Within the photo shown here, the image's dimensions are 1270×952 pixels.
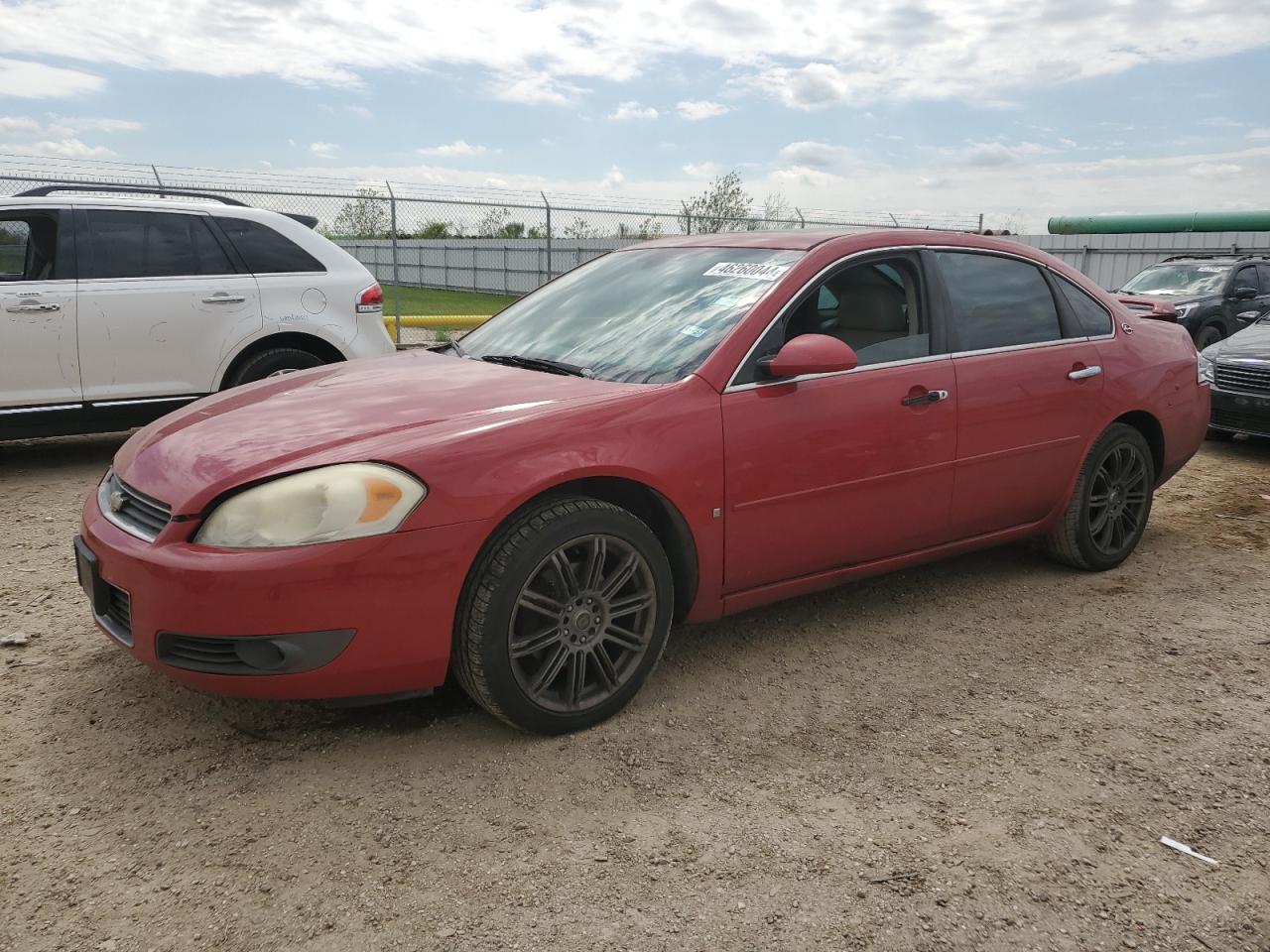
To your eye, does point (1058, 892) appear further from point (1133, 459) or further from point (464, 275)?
point (464, 275)

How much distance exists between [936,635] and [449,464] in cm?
218

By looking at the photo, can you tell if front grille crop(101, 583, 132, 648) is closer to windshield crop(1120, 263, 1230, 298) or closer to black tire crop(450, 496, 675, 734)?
black tire crop(450, 496, 675, 734)

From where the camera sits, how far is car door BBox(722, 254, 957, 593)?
137 inches

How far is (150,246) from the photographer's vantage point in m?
6.62

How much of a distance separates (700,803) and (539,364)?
1660 mm

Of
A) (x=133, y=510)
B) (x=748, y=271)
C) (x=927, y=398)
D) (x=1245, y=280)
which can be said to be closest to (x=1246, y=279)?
(x=1245, y=280)

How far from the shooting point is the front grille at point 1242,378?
801cm

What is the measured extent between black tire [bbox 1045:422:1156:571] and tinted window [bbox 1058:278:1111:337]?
443 mm

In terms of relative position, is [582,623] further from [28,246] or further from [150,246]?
[28,246]

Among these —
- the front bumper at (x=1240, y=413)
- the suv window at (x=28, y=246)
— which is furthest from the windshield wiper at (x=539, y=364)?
the front bumper at (x=1240, y=413)

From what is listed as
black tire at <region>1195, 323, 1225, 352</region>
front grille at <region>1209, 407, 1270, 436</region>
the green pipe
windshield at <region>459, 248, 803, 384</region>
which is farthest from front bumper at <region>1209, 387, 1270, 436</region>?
the green pipe

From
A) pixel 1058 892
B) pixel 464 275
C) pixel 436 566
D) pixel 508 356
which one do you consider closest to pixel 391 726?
pixel 436 566

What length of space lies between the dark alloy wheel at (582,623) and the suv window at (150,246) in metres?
4.74

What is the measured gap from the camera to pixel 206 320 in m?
6.64
